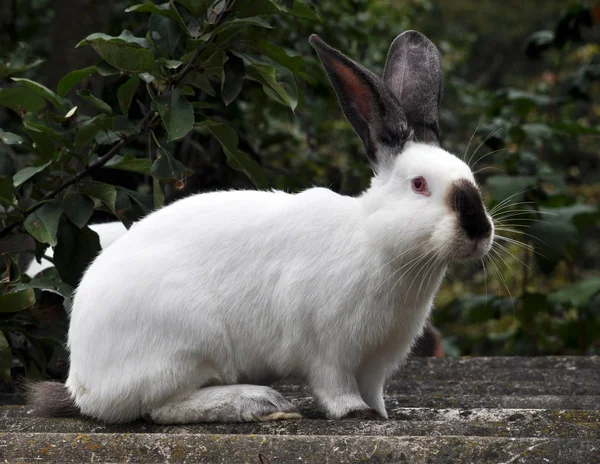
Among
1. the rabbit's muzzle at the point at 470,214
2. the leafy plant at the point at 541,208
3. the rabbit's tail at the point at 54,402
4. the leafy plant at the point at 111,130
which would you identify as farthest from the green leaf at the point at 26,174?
the leafy plant at the point at 541,208

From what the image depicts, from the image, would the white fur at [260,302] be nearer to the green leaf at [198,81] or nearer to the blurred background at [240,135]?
the blurred background at [240,135]

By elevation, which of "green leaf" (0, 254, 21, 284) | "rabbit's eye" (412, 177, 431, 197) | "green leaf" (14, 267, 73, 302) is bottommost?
"green leaf" (14, 267, 73, 302)

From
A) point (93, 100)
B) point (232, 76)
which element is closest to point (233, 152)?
point (232, 76)

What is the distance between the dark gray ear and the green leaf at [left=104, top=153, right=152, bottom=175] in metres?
1.11

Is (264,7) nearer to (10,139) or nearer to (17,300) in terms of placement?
(10,139)

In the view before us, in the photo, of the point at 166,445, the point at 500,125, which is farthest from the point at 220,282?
the point at 500,125

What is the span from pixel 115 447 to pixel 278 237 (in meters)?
1.01

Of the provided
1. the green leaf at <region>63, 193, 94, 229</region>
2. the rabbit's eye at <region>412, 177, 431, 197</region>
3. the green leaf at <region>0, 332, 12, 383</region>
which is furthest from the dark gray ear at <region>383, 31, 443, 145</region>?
the green leaf at <region>0, 332, 12, 383</region>

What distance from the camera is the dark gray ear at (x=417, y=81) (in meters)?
3.31

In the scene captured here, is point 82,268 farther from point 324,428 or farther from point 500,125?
point 500,125

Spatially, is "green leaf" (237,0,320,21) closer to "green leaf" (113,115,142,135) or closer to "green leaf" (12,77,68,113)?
"green leaf" (113,115,142,135)

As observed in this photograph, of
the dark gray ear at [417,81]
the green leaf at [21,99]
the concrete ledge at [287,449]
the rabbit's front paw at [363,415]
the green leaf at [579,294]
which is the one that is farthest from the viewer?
the green leaf at [579,294]

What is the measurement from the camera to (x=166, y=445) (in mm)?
2527

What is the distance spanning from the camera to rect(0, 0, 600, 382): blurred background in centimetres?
370
